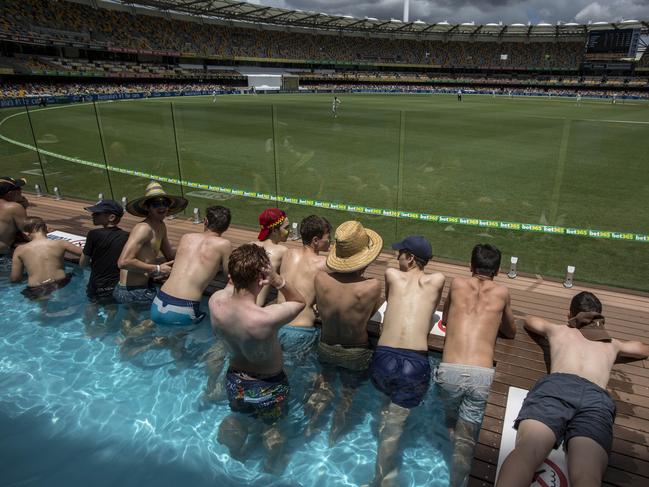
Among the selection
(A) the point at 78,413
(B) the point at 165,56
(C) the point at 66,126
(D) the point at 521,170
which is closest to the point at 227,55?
(B) the point at 165,56

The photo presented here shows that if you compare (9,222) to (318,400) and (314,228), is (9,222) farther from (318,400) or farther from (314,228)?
(318,400)

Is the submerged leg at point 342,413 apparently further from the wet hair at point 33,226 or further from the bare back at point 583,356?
the wet hair at point 33,226

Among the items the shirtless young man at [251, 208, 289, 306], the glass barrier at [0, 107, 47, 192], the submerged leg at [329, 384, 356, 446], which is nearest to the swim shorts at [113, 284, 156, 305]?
the shirtless young man at [251, 208, 289, 306]

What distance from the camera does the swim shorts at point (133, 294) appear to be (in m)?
5.14

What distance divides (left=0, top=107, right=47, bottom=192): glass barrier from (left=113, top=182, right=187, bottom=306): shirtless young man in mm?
6914

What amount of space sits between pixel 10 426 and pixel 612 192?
1205 centimetres

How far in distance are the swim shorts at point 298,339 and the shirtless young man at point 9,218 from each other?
4389mm

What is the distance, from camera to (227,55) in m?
69.9

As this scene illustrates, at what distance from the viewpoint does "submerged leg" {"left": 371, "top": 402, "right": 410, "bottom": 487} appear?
11.4 feet

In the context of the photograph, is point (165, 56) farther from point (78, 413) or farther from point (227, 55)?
point (78, 413)

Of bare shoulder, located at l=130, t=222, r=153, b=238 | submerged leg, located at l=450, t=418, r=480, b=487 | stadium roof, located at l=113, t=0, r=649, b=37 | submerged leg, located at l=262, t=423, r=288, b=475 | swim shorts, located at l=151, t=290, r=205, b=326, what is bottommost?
submerged leg, located at l=262, t=423, r=288, b=475

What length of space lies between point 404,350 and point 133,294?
334cm

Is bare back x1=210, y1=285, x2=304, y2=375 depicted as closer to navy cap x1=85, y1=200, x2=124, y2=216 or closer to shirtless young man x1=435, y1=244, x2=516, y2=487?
shirtless young man x1=435, y1=244, x2=516, y2=487

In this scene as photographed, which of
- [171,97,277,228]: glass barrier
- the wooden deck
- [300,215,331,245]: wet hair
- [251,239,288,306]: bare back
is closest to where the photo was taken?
the wooden deck
